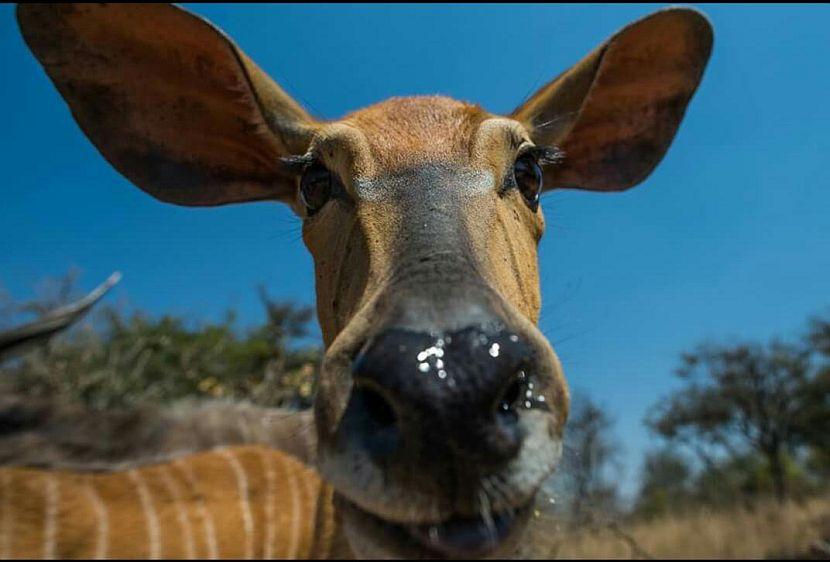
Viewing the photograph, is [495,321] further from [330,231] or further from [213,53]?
[213,53]

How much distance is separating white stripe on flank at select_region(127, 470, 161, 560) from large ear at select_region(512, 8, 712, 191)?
3193 mm

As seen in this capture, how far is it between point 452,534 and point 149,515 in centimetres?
318

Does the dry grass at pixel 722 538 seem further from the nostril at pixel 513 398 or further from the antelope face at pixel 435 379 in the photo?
the nostril at pixel 513 398

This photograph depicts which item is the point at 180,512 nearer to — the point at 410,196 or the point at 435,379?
the point at 410,196

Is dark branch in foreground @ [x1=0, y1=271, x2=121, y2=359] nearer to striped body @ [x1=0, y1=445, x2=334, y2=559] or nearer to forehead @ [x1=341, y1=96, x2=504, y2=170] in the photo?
striped body @ [x1=0, y1=445, x2=334, y2=559]

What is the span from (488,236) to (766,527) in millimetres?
12539

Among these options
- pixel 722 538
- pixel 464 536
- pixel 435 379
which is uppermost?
pixel 435 379

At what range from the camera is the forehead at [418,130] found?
3.01 metres

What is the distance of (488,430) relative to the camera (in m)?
1.79

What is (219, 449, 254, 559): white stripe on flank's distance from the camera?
4.68 meters

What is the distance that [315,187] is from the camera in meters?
3.43

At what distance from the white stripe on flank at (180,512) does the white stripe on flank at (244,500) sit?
369 millimetres

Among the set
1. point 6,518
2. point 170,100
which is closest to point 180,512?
point 6,518

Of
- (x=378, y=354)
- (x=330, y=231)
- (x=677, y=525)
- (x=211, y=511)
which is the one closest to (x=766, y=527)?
(x=677, y=525)
